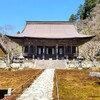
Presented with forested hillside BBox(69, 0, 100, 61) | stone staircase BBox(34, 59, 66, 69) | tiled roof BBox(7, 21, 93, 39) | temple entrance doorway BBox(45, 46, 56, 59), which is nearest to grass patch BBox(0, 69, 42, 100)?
stone staircase BBox(34, 59, 66, 69)

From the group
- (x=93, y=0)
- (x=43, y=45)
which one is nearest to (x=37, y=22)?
(x=43, y=45)

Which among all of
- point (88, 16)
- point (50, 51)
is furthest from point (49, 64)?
point (88, 16)

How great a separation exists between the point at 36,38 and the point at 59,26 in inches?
446

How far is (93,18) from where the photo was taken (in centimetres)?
11894

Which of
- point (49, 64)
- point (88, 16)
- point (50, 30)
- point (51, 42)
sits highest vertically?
point (88, 16)

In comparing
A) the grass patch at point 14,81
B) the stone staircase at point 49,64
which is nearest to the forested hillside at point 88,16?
the stone staircase at point 49,64

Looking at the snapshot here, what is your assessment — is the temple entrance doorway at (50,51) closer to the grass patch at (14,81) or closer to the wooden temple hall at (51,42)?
the wooden temple hall at (51,42)

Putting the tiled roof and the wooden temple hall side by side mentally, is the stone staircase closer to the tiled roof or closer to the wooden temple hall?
the wooden temple hall

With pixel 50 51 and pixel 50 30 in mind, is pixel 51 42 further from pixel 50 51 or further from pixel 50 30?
pixel 50 30

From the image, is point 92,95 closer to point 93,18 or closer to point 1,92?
point 1,92

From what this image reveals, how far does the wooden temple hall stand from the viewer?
188 feet

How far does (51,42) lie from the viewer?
58.8 metres

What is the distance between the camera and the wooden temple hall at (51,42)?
57422 millimetres

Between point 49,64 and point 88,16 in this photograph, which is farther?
point 88,16
